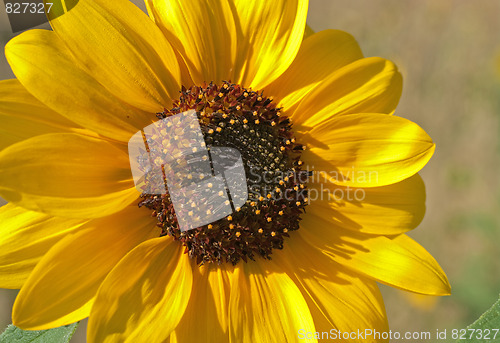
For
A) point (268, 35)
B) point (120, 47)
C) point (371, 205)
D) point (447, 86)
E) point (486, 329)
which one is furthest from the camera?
point (447, 86)

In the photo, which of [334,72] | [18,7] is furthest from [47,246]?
[334,72]

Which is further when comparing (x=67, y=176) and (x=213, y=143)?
(x=213, y=143)

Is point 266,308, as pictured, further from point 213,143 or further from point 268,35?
point 268,35

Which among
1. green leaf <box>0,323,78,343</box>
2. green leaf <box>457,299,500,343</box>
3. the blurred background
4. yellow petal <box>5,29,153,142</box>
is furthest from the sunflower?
the blurred background

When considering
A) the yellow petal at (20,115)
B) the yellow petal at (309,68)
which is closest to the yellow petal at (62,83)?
the yellow petal at (20,115)

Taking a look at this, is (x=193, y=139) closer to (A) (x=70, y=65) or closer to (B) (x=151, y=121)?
(B) (x=151, y=121)

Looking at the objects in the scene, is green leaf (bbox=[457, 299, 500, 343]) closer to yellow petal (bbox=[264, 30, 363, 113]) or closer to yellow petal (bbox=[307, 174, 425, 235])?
yellow petal (bbox=[307, 174, 425, 235])

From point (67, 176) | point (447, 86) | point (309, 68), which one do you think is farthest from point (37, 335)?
point (447, 86)
